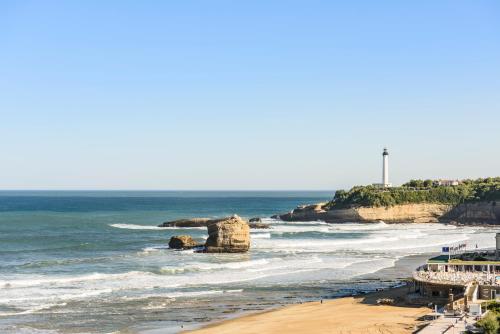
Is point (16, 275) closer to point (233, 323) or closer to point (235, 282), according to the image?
point (235, 282)

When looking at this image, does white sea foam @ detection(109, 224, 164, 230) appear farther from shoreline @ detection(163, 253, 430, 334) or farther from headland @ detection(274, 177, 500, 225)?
shoreline @ detection(163, 253, 430, 334)

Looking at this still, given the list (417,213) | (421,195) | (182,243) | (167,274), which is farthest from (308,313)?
(421,195)

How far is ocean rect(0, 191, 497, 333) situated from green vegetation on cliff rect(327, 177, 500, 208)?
836 inches

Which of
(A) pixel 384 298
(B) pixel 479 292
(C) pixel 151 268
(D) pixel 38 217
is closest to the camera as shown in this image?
(B) pixel 479 292

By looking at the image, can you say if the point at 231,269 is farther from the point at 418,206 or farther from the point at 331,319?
the point at 418,206

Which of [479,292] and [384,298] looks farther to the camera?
[384,298]

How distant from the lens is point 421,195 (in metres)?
125

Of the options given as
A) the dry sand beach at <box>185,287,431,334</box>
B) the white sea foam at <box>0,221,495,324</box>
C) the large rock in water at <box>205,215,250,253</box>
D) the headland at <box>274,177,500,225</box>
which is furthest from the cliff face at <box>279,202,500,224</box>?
the dry sand beach at <box>185,287,431,334</box>

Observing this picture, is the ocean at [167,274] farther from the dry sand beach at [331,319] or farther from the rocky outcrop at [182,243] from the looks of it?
the dry sand beach at [331,319]

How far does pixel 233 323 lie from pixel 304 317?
3.88 meters

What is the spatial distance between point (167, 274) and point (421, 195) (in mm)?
77052

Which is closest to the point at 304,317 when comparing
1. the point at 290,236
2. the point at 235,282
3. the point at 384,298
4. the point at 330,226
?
the point at 384,298

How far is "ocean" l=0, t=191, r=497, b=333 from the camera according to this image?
133 ft

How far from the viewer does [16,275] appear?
182ft
